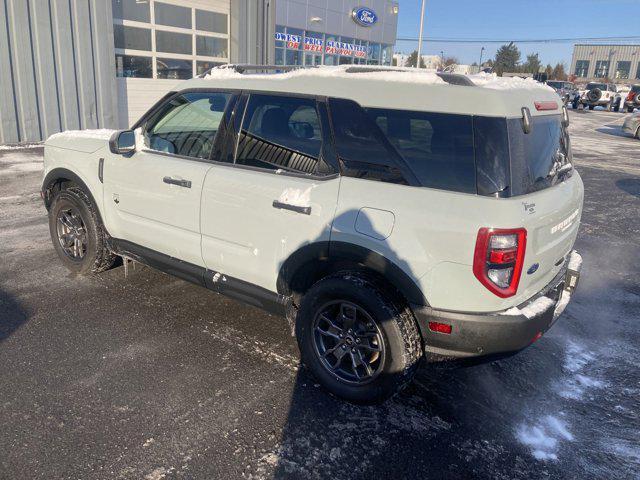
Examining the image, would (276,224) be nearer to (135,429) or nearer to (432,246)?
(432,246)

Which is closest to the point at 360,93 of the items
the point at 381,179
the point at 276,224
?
the point at 381,179

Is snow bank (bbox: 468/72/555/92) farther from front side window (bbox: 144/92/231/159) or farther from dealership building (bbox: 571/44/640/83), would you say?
dealership building (bbox: 571/44/640/83)

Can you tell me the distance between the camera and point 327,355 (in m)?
3.26

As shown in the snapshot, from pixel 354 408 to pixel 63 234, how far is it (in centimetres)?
342

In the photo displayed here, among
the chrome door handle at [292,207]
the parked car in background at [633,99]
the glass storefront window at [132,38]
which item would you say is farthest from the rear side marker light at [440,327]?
the parked car in background at [633,99]

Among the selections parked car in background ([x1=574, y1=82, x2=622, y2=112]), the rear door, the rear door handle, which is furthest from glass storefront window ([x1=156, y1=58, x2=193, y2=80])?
parked car in background ([x1=574, y1=82, x2=622, y2=112])

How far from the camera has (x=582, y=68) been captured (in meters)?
76.1

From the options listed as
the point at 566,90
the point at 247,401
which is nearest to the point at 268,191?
the point at 247,401

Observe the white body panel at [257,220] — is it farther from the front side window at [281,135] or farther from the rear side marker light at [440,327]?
the rear side marker light at [440,327]

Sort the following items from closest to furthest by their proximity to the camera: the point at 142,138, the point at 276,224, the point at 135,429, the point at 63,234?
the point at 135,429, the point at 276,224, the point at 142,138, the point at 63,234

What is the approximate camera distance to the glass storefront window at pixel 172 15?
43.8 feet

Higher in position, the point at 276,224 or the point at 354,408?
the point at 276,224

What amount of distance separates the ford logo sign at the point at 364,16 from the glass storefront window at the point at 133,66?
14.2 m

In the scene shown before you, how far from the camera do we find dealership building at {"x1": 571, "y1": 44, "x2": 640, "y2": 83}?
72312mm
